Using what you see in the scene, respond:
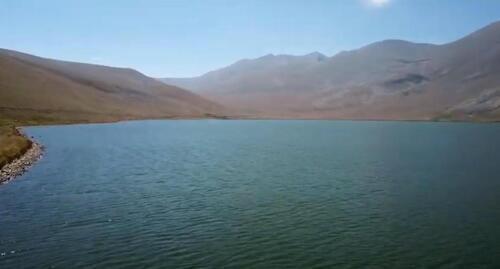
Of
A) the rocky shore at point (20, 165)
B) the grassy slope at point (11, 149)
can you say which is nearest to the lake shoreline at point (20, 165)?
the rocky shore at point (20, 165)

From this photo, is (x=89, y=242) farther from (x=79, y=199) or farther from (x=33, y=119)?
(x=33, y=119)

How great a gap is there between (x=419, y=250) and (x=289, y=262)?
26.6 ft

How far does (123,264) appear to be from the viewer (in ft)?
86.3

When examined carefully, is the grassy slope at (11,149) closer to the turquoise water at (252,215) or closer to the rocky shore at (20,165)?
the rocky shore at (20,165)

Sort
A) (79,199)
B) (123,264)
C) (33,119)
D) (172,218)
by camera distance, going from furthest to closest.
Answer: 1. (33,119)
2. (79,199)
3. (172,218)
4. (123,264)

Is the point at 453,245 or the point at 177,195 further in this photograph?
the point at 177,195

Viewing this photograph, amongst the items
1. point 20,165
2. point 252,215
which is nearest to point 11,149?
point 20,165

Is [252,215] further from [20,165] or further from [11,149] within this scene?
[11,149]

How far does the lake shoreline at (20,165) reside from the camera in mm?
55431

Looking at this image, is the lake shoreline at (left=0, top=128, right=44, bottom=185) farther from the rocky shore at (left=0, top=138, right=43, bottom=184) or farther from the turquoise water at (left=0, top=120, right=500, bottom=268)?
the turquoise water at (left=0, top=120, right=500, bottom=268)

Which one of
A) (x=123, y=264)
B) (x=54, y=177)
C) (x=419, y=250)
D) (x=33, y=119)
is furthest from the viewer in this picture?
(x=33, y=119)

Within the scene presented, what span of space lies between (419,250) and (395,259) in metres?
2.42

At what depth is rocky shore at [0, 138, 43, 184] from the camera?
55.5 meters

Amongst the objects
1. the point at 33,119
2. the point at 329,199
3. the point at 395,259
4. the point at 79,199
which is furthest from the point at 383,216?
the point at 33,119
